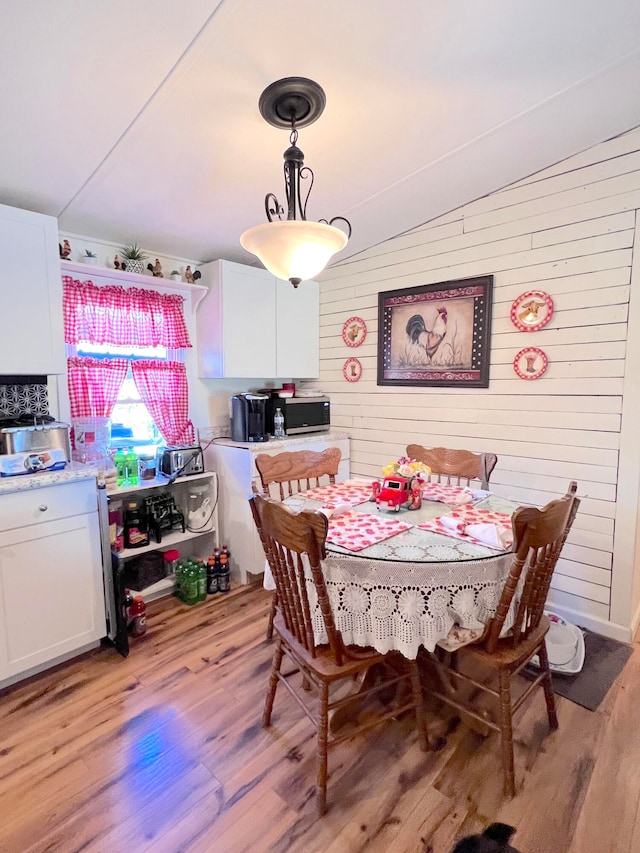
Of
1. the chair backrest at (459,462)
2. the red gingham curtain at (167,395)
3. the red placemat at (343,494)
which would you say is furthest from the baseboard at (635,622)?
the red gingham curtain at (167,395)

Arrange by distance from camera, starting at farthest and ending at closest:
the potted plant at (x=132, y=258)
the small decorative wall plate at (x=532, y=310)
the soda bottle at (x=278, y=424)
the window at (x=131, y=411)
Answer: the soda bottle at (x=278, y=424) → the window at (x=131, y=411) → the potted plant at (x=132, y=258) → the small decorative wall plate at (x=532, y=310)

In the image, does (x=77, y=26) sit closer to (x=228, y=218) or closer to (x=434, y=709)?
(x=228, y=218)

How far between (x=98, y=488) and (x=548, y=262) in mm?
2670

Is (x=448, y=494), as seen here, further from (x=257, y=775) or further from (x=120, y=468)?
(x=120, y=468)

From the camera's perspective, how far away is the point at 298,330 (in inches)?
133

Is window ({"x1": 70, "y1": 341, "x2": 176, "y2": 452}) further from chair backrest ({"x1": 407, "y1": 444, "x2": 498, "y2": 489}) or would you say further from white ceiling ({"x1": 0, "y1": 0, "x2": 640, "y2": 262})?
chair backrest ({"x1": 407, "y1": 444, "x2": 498, "y2": 489})

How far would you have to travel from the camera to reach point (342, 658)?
141 cm

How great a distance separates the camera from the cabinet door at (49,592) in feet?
6.09

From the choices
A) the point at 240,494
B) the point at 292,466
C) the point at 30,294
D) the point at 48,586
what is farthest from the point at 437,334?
the point at 48,586

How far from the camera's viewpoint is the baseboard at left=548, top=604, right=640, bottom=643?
228 cm

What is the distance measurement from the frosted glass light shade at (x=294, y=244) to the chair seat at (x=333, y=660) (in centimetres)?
132

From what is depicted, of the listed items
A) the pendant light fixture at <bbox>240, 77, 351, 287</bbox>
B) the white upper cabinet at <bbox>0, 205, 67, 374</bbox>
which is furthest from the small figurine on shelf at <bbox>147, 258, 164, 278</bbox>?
the pendant light fixture at <bbox>240, 77, 351, 287</bbox>

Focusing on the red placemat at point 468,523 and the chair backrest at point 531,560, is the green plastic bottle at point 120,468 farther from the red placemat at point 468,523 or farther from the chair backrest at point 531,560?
the chair backrest at point 531,560

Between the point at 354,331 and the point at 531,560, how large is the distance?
7.55 feet
